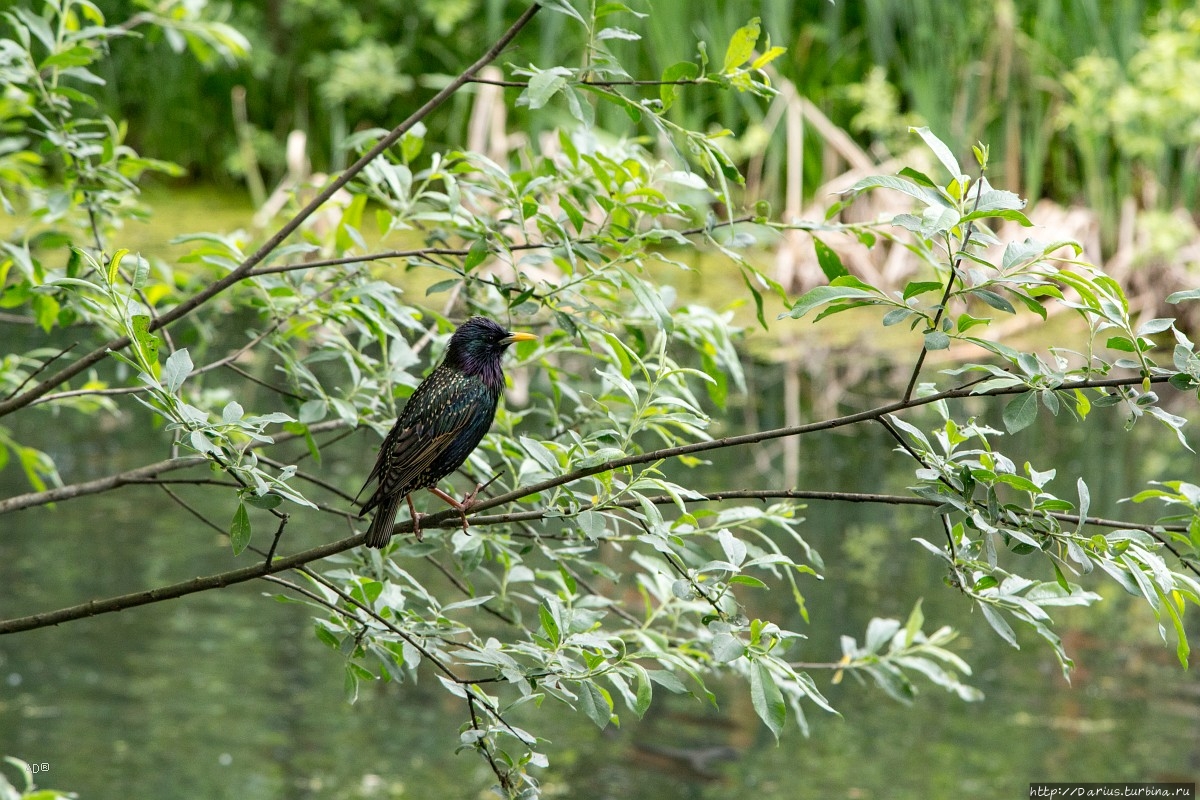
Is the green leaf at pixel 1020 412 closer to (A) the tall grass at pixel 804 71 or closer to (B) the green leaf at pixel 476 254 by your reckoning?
(B) the green leaf at pixel 476 254

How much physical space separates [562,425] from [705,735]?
7.60ft

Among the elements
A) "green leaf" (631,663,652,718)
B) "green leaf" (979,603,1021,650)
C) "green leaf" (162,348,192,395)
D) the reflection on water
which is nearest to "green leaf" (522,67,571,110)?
"green leaf" (162,348,192,395)

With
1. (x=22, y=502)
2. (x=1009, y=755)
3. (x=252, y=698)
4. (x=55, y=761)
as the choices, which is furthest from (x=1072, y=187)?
(x=22, y=502)

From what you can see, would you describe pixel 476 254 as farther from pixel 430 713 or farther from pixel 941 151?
pixel 430 713

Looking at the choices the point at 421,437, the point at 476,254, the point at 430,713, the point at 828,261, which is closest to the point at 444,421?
the point at 421,437

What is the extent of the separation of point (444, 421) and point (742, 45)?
2.59 feet

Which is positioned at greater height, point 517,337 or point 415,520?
point 517,337

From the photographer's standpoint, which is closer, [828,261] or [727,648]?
[727,648]

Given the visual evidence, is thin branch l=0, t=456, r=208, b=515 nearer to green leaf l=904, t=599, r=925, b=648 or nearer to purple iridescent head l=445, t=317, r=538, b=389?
purple iridescent head l=445, t=317, r=538, b=389

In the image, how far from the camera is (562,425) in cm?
244

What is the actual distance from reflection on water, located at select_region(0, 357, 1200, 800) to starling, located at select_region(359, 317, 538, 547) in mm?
2043

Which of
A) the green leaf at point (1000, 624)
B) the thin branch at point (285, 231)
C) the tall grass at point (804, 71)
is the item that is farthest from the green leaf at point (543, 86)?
the tall grass at point (804, 71)

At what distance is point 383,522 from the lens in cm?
213

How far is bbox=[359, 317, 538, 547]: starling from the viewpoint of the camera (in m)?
2.22
